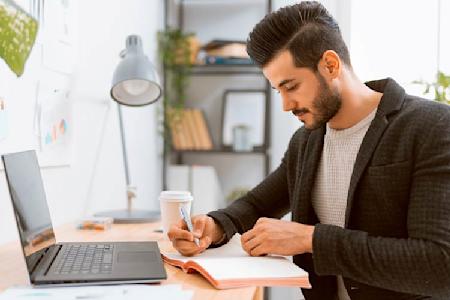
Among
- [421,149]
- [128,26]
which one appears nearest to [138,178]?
[128,26]

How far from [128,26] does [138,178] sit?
0.73m

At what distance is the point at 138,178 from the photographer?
267 centimetres

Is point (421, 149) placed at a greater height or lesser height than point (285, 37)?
lesser

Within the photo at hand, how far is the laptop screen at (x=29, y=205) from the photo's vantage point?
3.34ft

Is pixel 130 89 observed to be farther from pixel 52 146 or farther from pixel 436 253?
pixel 436 253

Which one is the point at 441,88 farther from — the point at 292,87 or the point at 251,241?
the point at 251,241

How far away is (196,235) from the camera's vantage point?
1.25m

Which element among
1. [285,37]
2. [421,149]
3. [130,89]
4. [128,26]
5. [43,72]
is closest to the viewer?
[421,149]

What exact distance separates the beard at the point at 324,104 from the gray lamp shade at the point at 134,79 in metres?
0.67

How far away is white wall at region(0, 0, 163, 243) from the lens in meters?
1.58

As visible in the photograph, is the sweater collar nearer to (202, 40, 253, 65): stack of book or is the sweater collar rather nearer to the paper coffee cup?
the paper coffee cup

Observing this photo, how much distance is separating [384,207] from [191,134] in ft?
6.42

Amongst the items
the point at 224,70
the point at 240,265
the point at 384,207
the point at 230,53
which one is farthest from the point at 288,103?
the point at 224,70

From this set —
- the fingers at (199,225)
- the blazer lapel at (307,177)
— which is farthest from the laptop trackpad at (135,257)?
the blazer lapel at (307,177)
